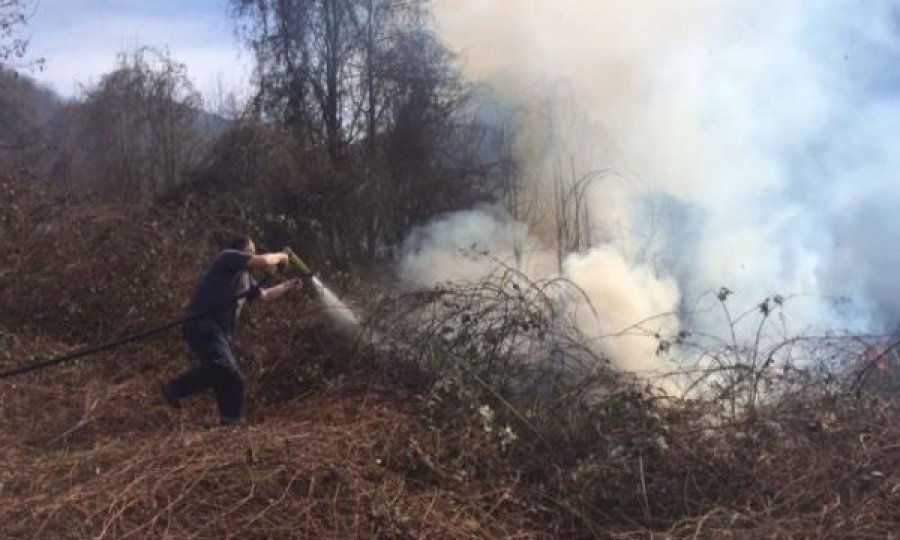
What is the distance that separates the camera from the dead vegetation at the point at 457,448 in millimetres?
4730

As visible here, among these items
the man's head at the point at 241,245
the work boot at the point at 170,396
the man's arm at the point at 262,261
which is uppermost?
the man's head at the point at 241,245

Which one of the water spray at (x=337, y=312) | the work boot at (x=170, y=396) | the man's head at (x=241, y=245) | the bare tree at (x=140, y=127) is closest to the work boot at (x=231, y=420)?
the work boot at (x=170, y=396)

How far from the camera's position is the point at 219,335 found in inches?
272

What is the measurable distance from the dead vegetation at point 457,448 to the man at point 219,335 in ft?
0.98

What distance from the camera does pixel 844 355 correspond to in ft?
20.8

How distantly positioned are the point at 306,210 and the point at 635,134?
5.06m

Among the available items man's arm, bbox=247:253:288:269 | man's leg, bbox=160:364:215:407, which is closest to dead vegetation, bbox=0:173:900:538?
man's leg, bbox=160:364:215:407

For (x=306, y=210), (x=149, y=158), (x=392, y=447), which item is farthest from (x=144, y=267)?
(x=149, y=158)

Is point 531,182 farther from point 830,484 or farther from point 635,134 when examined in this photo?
point 830,484

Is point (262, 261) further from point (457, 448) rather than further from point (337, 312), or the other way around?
point (457, 448)

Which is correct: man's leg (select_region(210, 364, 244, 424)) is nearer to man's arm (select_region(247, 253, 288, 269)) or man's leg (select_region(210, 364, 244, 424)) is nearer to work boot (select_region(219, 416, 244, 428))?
work boot (select_region(219, 416, 244, 428))

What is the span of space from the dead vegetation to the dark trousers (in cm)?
28

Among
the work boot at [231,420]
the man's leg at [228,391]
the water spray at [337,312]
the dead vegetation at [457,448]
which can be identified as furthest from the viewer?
the water spray at [337,312]

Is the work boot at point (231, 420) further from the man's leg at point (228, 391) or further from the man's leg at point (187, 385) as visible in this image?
the man's leg at point (187, 385)
